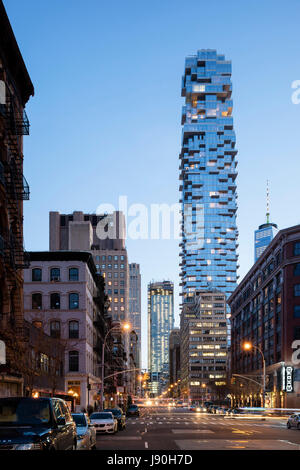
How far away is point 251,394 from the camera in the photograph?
421 ft

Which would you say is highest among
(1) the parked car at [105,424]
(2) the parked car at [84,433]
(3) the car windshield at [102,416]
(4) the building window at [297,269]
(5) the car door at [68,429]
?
(4) the building window at [297,269]

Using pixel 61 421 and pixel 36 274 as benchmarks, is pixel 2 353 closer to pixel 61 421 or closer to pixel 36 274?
pixel 61 421

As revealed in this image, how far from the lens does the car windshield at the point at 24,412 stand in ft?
50.2

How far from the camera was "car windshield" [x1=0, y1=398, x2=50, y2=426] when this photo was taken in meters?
15.3

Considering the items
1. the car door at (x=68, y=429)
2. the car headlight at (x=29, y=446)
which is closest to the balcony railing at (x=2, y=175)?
the car door at (x=68, y=429)

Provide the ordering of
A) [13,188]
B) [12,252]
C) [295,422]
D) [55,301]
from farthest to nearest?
[55,301] < [295,422] < [13,188] < [12,252]

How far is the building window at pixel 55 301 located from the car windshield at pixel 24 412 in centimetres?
6679

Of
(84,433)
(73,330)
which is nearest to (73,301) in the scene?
(73,330)

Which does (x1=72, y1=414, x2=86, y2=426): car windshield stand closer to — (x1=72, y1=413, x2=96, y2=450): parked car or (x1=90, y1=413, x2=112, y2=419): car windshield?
(x1=72, y1=413, x2=96, y2=450): parked car

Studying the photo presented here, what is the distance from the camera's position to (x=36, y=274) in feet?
271

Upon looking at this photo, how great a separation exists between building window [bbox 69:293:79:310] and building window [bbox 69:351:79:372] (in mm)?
5744

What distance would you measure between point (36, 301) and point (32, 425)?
223 feet

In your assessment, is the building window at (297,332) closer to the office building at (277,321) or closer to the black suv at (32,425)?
the office building at (277,321)
